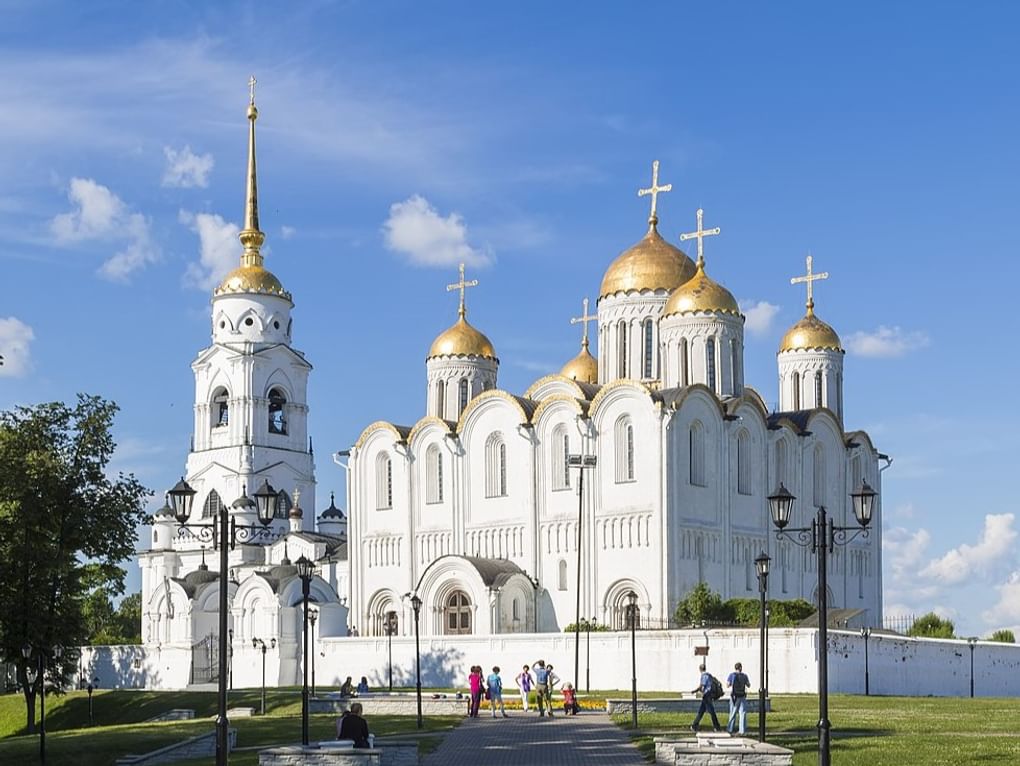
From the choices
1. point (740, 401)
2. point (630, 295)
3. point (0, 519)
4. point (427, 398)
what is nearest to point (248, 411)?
point (427, 398)

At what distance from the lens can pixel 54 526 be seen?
47.5 meters

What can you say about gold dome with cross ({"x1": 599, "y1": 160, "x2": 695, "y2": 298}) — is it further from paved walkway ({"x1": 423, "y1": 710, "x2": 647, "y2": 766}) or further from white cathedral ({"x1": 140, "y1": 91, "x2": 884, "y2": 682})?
paved walkway ({"x1": 423, "y1": 710, "x2": 647, "y2": 766})

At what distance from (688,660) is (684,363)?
616 inches

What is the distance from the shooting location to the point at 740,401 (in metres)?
62.2

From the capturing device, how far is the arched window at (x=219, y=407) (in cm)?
8006

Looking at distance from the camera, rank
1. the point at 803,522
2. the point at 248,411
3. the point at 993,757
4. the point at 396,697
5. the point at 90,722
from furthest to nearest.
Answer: the point at 248,411 → the point at 803,522 → the point at 90,722 → the point at 396,697 → the point at 993,757

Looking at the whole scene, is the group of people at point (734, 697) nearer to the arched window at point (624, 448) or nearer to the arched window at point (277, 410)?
the arched window at point (624, 448)

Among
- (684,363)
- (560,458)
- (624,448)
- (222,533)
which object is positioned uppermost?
(684,363)

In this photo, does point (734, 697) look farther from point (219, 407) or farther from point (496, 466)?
point (219, 407)

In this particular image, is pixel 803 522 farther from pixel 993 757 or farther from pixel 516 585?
pixel 993 757

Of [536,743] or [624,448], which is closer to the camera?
[536,743]

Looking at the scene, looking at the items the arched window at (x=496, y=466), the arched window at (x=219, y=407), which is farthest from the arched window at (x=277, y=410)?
the arched window at (x=496, y=466)

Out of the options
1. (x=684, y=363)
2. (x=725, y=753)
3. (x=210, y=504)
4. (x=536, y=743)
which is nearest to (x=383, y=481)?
(x=210, y=504)

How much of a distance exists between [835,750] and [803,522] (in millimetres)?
40719
